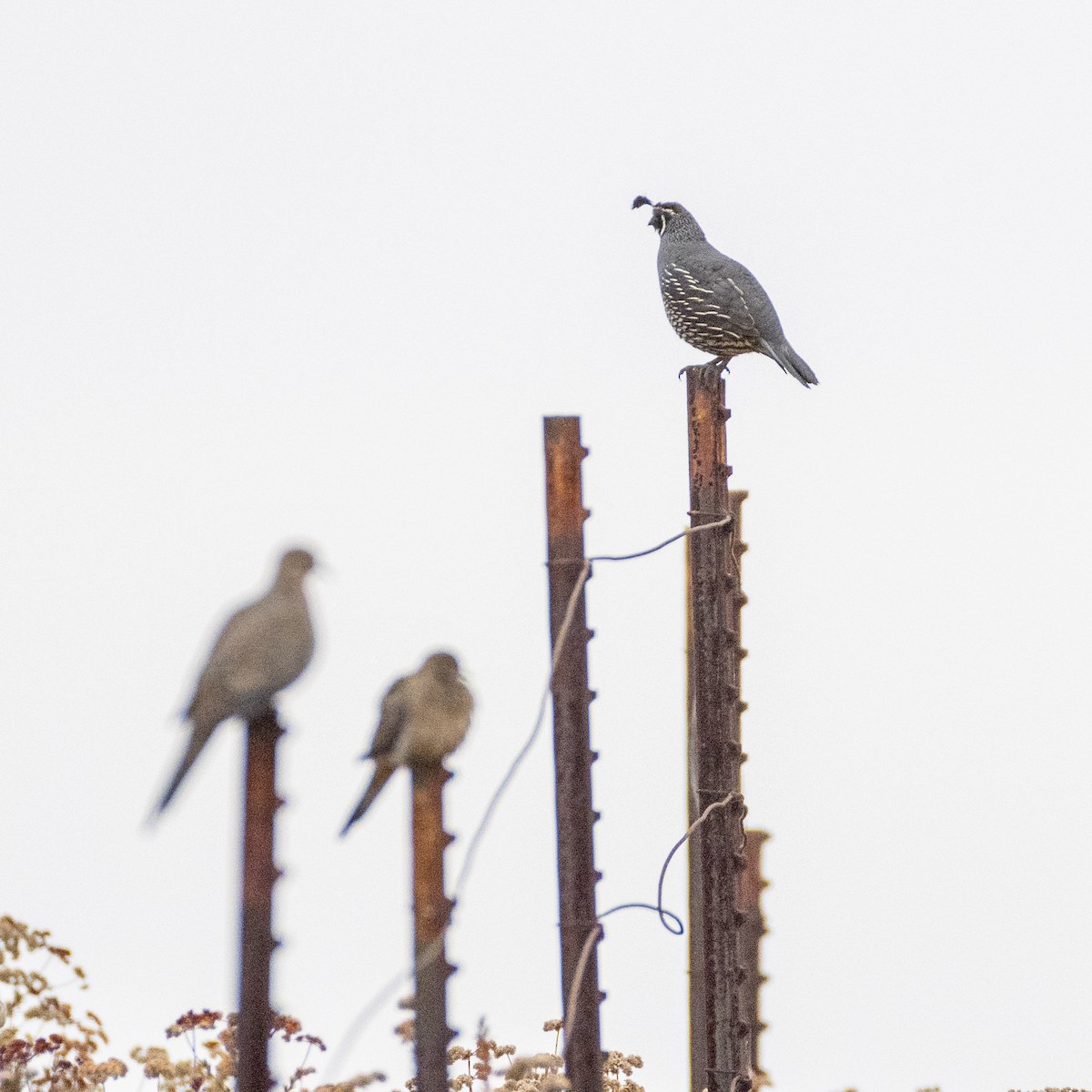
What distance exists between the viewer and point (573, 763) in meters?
6.91

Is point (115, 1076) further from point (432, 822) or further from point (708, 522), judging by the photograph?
point (708, 522)

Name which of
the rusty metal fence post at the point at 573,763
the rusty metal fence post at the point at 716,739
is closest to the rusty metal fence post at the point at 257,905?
the rusty metal fence post at the point at 573,763

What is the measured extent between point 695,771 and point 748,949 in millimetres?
2650

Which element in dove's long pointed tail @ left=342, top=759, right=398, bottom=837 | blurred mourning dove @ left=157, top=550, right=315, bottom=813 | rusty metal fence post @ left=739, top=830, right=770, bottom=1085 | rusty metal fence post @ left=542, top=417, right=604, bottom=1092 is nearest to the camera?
blurred mourning dove @ left=157, top=550, right=315, bottom=813

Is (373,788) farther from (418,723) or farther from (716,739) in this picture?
(716,739)

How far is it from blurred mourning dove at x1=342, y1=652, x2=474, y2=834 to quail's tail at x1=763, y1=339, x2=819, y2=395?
5592 millimetres

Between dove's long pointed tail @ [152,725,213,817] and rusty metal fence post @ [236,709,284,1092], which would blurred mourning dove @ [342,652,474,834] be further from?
dove's long pointed tail @ [152,725,213,817]

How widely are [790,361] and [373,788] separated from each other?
5.96 metres

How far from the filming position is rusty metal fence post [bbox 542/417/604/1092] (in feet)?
22.4

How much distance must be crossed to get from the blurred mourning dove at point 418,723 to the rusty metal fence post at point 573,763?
136 cm

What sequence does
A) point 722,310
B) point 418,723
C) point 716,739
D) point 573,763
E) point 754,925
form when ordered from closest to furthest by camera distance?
point 418,723
point 573,763
point 716,739
point 722,310
point 754,925

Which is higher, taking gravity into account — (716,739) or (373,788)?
Result: (716,739)

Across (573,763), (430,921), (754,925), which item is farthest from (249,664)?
(754,925)

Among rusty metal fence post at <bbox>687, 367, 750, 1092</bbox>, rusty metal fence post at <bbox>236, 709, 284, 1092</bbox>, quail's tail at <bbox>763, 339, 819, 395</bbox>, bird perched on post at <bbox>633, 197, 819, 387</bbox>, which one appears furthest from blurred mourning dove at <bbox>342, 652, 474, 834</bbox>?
quail's tail at <bbox>763, 339, 819, 395</bbox>
